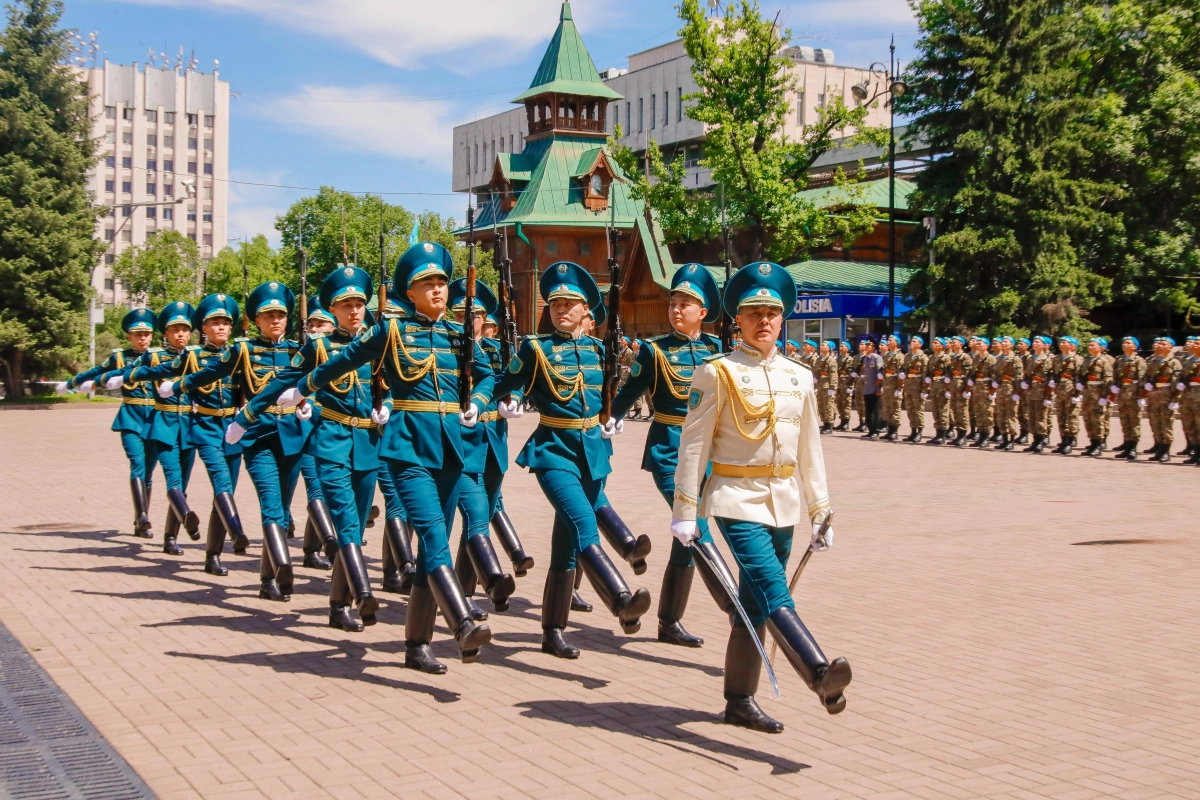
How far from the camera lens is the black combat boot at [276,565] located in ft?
29.5

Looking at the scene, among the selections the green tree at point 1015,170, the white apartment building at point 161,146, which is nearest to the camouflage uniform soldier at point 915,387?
the green tree at point 1015,170

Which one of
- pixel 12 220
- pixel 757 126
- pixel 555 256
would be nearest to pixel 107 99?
pixel 555 256

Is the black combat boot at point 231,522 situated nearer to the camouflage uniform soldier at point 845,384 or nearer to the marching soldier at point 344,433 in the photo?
the marching soldier at point 344,433

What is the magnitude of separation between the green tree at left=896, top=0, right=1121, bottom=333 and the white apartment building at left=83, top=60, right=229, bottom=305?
120347 mm

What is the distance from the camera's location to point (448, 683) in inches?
270

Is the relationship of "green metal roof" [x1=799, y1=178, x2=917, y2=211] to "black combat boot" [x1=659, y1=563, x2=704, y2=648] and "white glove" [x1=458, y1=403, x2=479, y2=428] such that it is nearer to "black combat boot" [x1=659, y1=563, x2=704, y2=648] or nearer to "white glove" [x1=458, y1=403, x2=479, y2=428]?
"black combat boot" [x1=659, y1=563, x2=704, y2=648]

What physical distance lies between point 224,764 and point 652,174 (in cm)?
4444

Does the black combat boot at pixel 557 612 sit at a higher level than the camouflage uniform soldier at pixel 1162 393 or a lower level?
lower

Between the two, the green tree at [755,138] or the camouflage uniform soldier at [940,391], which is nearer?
the camouflage uniform soldier at [940,391]

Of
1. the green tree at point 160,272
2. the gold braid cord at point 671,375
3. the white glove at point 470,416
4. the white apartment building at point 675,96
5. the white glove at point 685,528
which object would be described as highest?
the white apartment building at point 675,96

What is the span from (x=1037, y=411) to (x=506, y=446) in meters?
16.1

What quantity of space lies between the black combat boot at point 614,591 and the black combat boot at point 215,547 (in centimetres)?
399

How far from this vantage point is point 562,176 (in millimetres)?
73125

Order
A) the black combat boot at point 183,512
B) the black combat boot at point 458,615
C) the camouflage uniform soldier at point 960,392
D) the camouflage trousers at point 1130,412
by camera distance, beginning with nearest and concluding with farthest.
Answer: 1. the black combat boot at point 458,615
2. the black combat boot at point 183,512
3. the camouflage trousers at point 1130,412
4. the camouflage uniform soldier at point 960,392
